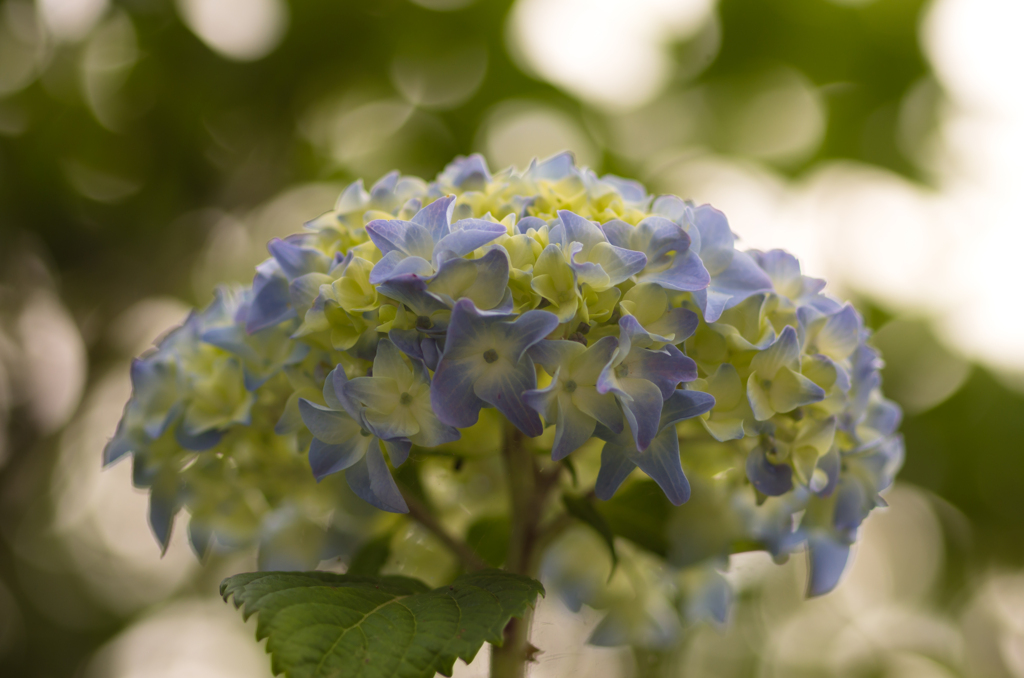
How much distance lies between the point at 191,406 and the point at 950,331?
5.26 feet

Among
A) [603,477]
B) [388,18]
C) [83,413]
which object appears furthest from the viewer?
[388,18]

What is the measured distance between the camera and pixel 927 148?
162cm

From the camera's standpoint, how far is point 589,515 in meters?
0.45

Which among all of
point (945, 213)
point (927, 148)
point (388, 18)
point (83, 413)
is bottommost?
point (83, 413)

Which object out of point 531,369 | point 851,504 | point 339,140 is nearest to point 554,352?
point 531,369

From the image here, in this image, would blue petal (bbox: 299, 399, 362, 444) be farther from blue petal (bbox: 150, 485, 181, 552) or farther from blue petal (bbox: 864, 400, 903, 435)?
blue petal (bbox: 864, 400, 903, 435)

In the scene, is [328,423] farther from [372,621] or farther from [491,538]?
[491,538]

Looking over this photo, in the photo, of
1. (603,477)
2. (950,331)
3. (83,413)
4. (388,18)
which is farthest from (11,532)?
(950,331)

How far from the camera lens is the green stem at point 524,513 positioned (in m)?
0.46

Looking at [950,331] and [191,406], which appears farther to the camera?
[950,331]

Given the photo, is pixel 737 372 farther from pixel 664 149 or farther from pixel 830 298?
pixel 664 149

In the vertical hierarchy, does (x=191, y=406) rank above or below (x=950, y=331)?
above

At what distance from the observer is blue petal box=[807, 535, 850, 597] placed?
0.50 metres

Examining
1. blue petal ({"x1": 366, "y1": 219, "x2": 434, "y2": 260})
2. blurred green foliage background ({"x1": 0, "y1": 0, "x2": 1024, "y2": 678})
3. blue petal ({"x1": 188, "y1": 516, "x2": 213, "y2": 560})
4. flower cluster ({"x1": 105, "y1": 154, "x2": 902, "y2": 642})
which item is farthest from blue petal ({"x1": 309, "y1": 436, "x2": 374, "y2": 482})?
blurred green foliage background ({"x1": 0, "y1": 0, "x2": 1024, "y2": 678})
